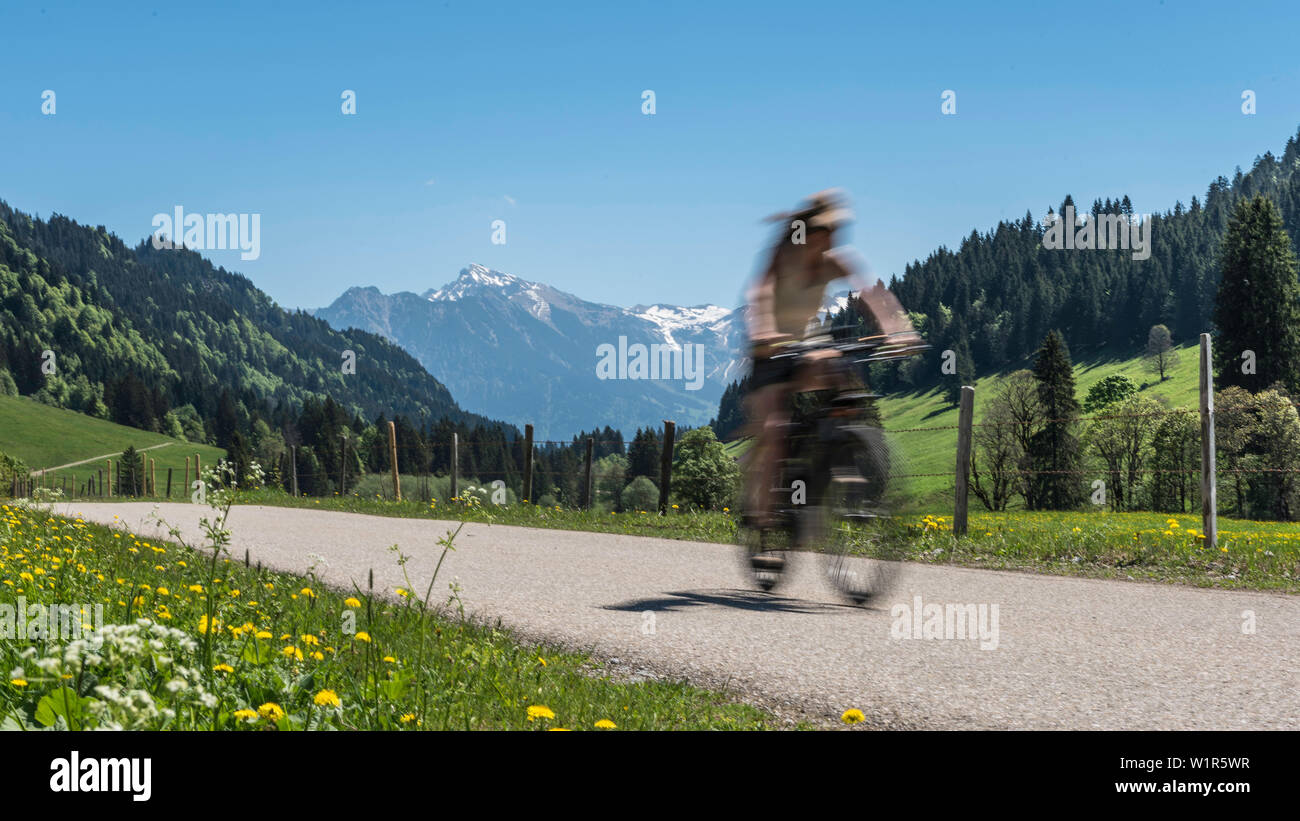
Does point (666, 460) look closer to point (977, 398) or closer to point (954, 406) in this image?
point (977, 398)

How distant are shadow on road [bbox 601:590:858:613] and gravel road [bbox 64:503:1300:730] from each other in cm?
2

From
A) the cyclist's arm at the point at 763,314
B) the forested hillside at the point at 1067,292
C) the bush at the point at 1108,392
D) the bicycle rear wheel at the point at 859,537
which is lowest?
the bicycle rear wheel at the point at 859,537

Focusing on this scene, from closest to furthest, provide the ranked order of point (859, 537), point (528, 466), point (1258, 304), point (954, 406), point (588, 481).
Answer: point (859, 537) < point (588, 481) < point (528, 466) < point (1258, 304) < point (954, 406)

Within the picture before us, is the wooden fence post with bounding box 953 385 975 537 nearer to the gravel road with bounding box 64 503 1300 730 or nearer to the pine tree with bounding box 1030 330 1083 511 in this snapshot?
the gravel road with bounding box 64 503 1300 730

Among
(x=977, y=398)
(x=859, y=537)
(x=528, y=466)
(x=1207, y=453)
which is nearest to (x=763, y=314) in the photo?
(x=859, y=537)

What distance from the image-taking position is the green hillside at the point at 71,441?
129 metres

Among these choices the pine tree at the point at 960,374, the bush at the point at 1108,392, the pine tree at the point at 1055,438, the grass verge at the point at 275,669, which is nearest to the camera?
the grass verge at the point at 275,669

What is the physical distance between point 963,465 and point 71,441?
5984 inches

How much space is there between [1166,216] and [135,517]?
653ft

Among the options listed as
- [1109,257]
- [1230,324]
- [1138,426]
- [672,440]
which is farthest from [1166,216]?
[672,440]

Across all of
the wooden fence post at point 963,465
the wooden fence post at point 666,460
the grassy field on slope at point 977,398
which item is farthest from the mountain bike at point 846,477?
the grassy field on slope at point 977,398

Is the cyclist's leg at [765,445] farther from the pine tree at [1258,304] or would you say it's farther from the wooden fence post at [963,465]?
the pine tree at [1258,304]

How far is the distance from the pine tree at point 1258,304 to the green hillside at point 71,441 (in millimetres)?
116687

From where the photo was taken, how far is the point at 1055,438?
68.9m
